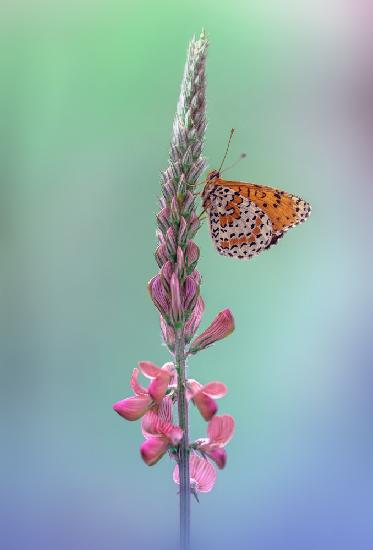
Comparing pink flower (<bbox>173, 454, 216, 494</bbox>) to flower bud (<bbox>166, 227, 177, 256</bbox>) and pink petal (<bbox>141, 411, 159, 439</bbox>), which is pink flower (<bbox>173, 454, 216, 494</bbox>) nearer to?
pink petal (<bbox>141, 411, 159, 439</bbox>)

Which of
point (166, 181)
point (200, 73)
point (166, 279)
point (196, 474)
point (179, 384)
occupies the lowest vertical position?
point (196, 474)

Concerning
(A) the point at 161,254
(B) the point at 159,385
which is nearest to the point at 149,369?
(B) the point at 159,385

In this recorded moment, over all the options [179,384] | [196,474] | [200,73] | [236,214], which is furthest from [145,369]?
[236,214]

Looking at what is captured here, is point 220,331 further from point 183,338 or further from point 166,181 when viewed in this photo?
point 166,181

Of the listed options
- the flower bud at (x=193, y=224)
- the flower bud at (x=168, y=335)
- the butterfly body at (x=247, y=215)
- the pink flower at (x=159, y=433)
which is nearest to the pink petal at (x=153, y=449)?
the pink flower at (x=159, y=433)

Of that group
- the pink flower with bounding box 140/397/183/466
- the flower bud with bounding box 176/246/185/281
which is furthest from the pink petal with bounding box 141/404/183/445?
the flower bud with bounding box 176/246/185/281

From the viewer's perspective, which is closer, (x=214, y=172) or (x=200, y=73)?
(x=200, y=73)

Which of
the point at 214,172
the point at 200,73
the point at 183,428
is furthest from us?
the point at 214,172
